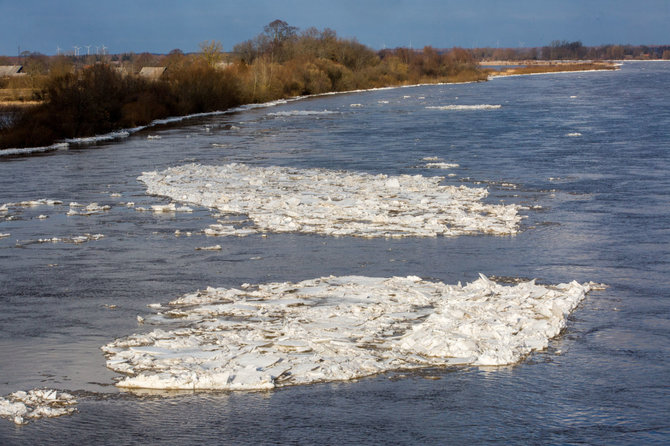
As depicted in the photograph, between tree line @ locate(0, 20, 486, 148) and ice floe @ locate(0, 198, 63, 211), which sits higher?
tree line @ locate(0, 20, 486, 148)

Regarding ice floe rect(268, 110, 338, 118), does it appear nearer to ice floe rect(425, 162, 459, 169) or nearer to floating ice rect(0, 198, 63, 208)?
ice floe rect(425, 162, 459, 169)

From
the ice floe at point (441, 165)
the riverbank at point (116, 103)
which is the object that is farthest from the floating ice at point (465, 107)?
the ice floe at point (441, 165)

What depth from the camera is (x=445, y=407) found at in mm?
6672

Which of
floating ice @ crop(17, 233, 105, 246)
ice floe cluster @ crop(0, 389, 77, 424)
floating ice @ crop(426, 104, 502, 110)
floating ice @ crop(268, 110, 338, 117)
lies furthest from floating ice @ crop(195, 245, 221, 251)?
floating ice @ crop(426, 104, 502, 110)

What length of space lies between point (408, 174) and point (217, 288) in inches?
424

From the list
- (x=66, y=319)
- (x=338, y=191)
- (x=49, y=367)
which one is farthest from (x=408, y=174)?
(x=49, y=367)

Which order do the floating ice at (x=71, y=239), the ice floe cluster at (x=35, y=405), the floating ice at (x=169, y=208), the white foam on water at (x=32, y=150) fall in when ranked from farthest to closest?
the white foam on water at (x=32, y=150), the floating ice at (x=169, y=208), the floating ice at (x=71, y=239), the ice floe cluster at (x=35, y=405)

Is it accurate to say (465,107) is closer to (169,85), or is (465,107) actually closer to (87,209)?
(169,85)

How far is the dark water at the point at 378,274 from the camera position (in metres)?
6.36

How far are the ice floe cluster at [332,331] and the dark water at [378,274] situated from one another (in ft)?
0.72

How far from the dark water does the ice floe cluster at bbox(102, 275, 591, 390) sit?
8.6 inches

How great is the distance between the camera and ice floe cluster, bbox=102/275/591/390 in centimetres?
741

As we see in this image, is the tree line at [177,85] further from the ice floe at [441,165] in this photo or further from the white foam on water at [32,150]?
the ice floe at [441,165]

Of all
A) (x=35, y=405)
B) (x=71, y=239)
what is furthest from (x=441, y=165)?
(x=35, y=405)
